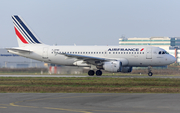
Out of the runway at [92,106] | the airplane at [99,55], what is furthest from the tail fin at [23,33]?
the runway at [92,106]

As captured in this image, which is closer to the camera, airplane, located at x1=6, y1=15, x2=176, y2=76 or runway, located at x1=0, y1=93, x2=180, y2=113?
runway, located at x1=0, y1=93, x2=180, y2=113

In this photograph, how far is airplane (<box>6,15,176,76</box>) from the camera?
1710 inches

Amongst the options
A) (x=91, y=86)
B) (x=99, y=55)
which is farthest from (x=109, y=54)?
(x=91, y=86)

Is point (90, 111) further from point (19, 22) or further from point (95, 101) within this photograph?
point (19, 22)

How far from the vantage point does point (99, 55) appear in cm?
4534

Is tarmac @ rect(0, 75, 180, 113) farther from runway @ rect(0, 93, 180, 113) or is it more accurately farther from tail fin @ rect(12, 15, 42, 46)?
tail fin @ rect(12, 15, 42, 46)

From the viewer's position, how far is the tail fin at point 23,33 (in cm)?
4809

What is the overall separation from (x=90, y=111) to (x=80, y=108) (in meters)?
1.04

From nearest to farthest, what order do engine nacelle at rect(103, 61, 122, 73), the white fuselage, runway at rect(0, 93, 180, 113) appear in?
runway at rect(0, 93, 180, 113)
engine nacelle at rect(103, 61, 122, 73)
the white fuselage

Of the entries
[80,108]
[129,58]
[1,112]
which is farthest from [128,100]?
[129,58]

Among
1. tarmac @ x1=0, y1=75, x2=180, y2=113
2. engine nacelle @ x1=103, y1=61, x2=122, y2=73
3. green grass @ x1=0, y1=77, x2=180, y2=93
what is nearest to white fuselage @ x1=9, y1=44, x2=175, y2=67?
engine nacelle @ x1=103, y1=61, x2=122, y2=73

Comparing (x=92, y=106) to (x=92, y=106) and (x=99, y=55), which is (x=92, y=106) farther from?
(x=99, y=55)

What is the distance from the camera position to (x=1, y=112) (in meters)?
13.2

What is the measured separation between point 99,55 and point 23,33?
1259 cm
